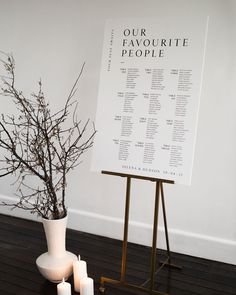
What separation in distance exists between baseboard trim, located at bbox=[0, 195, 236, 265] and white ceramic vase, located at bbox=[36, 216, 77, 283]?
2.44 ft

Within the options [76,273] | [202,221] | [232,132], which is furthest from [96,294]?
[232,132]

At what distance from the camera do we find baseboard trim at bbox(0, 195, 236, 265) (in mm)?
2568

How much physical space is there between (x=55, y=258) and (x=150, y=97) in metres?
1.17

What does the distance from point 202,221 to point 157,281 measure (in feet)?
1.99

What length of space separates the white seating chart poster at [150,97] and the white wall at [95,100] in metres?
0.63

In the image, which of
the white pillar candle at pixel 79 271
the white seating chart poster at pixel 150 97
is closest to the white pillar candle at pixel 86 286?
the white pillar candle at pixel 79 271

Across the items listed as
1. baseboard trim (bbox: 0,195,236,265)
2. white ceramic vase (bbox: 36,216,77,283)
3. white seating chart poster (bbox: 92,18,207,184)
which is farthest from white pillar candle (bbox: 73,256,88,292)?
baseboard trim (bbox: 0,195,236,265)

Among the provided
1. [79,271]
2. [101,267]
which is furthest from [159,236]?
[79,271]

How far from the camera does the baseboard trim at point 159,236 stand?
8.43ft

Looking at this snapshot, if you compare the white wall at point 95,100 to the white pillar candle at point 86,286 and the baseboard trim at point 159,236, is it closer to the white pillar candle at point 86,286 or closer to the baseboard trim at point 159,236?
the baseboard trim at point 159,236

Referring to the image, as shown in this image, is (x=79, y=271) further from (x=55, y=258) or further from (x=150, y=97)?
(x=150, y=97)

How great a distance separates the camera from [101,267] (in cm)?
244

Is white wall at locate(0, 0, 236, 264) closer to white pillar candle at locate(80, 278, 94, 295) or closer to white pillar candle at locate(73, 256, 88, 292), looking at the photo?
white pillar candle at locate(73, 256, 88, 292)

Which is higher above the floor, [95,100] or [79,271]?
[95,100]
